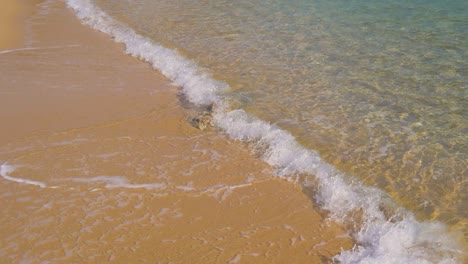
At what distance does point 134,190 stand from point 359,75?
16.2ft

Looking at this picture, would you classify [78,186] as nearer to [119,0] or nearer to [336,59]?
[336,59]

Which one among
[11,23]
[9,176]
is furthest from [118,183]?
[11,23]

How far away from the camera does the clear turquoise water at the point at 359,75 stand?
5.78 meters

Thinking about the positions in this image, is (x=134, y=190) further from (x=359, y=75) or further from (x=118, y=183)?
(x=359, y=75)

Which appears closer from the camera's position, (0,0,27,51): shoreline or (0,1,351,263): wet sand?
(0,1,351,263): wet sand

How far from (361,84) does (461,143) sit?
2.39 m

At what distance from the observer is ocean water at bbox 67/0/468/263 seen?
16.4ft

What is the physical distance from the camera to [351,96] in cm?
785

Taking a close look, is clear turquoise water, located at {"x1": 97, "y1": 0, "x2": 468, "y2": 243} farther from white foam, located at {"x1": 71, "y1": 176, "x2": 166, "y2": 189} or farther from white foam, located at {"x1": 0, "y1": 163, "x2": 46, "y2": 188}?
white foam, located at {"x1": 0, "y1": 163, "x2": 46, "y2": 188}

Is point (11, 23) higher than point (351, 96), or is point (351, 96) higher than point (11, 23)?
→ point (351, 96)

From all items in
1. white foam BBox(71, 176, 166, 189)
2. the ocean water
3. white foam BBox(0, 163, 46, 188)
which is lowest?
white foam BBox(0, 163, 46, 188)

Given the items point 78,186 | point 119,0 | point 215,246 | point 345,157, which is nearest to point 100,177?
point 78,186

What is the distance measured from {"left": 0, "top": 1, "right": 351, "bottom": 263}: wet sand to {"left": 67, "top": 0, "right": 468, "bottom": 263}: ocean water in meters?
0.44

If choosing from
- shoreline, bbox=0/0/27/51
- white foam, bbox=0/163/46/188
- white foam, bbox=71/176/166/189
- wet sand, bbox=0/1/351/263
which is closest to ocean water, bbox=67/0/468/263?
wet sand, bbox=0/1/351/263
